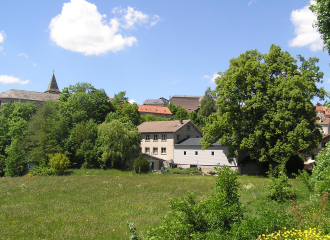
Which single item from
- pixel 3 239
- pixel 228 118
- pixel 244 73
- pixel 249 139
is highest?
pixel 244 73

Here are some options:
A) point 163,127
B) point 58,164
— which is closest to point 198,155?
point 163,127

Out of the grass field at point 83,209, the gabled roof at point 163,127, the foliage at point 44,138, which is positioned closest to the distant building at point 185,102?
the gabled roof at point 163,127

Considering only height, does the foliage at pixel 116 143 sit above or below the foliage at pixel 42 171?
above

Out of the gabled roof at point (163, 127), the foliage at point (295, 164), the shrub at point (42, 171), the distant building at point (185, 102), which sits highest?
the distant building at point (185, 102)

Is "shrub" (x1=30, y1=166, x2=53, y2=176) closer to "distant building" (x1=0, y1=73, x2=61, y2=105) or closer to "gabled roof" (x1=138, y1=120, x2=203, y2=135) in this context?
"gabled roof" (x1=138, y1=120, x2=203, y2=135)

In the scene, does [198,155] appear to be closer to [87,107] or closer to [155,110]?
[87,107]

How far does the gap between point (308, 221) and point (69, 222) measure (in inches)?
412

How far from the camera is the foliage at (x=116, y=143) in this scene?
132ft

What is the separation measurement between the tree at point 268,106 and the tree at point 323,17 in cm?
1719

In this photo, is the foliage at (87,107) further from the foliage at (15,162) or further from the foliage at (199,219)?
the foliage at (199,219)

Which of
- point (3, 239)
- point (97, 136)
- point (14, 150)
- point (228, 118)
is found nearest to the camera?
point (3, 239)

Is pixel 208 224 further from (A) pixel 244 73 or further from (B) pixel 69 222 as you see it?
(A) pixel 244 73

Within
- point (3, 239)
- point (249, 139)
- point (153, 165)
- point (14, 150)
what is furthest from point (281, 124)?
point (14, 150)

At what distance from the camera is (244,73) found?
108ft
